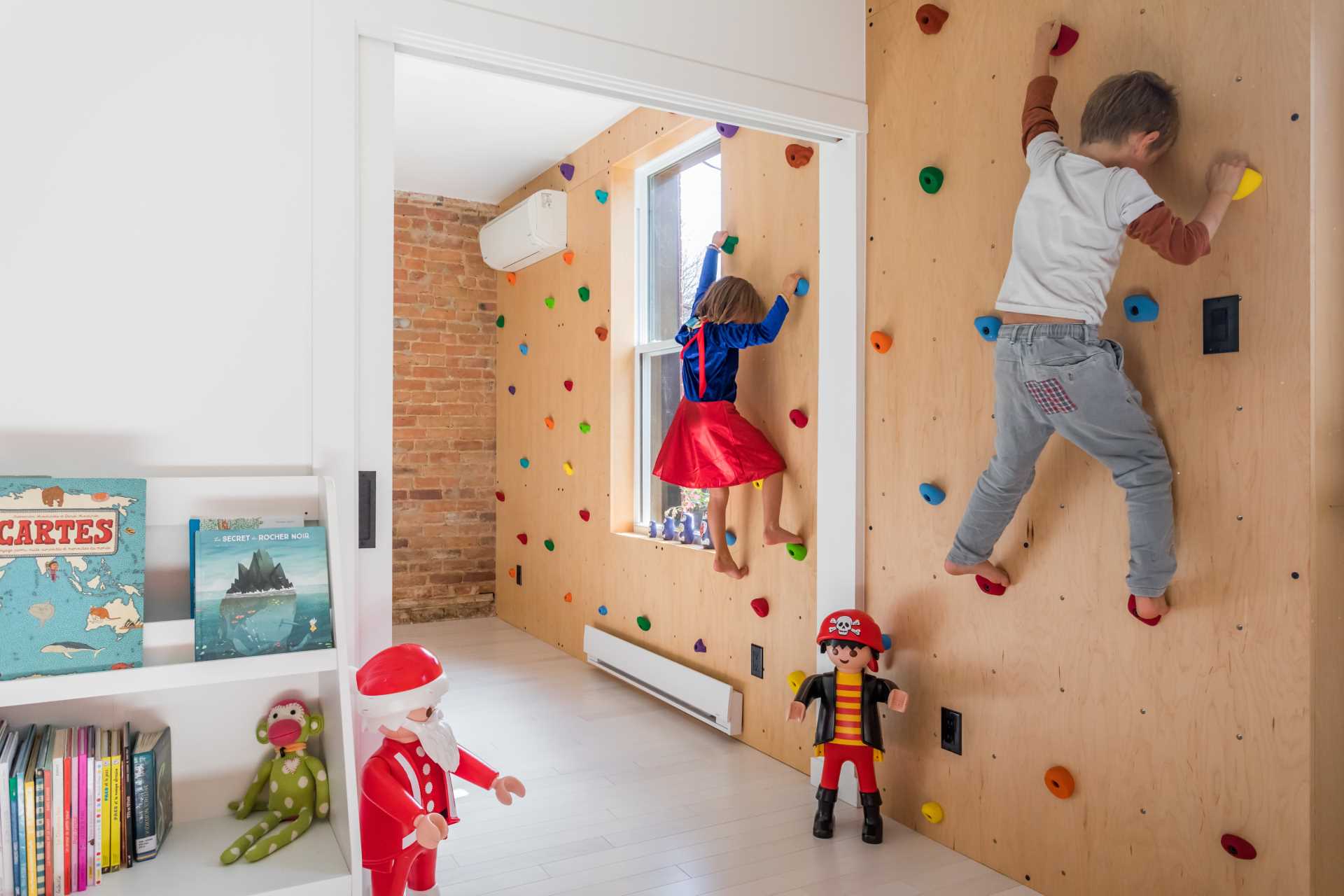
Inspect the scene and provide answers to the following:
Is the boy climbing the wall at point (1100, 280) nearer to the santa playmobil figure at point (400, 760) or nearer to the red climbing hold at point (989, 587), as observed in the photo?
the red climbing hold at point (989, 587)

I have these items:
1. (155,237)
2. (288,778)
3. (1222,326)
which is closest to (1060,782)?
(1222,326)

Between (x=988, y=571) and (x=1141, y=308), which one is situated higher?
(x=1141, y=308)

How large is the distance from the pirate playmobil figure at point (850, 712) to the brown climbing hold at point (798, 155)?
1441 mm

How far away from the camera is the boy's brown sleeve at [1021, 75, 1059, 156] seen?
1.86 m

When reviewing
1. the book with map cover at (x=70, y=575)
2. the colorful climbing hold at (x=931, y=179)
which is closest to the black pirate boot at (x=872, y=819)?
the colorful climbing hold at (x=931, y=179)

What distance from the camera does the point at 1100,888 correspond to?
190cm

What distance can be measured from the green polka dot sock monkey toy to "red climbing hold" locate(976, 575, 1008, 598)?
5.06 ft

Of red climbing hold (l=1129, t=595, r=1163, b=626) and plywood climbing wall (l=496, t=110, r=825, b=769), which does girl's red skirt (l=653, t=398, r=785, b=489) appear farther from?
red climbing hold (l=1129, t=595, r=1163, b=626)

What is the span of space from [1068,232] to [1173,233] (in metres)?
0.19

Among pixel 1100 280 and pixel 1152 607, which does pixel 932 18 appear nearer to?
pixel 1100 280

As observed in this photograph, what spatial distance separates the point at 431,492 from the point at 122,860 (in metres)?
3.80

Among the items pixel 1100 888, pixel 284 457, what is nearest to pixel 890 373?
pixel 1100 888

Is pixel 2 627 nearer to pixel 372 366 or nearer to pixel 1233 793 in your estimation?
pixel 372 366

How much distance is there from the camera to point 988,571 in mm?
2090
